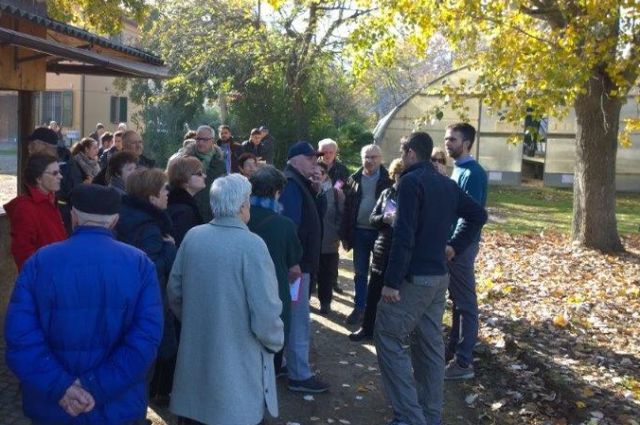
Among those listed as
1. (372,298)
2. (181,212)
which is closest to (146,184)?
(181,212)

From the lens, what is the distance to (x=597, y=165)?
42.3 ft

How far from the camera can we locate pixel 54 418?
333 cm

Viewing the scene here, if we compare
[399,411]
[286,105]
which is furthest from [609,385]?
[286,105]

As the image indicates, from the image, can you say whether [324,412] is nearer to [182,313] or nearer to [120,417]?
[182,313]

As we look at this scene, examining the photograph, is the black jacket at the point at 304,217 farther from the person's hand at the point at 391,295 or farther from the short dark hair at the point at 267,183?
the person's hand at the point at 391,295

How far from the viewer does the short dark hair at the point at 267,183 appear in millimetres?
5160

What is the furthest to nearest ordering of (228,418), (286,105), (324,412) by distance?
(286,105) → (324,412) → (228,418)

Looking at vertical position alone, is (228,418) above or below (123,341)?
below

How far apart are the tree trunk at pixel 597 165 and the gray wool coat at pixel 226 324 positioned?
10222 mm

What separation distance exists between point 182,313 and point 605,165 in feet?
34.5

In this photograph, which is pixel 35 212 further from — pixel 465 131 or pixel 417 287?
pixel 465 131

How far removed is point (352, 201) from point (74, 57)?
10.7ft

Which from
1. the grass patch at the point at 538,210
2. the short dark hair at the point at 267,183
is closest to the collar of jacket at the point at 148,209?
the short dark hair at the point at 267,183

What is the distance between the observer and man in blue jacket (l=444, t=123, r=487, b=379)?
21.3ft
